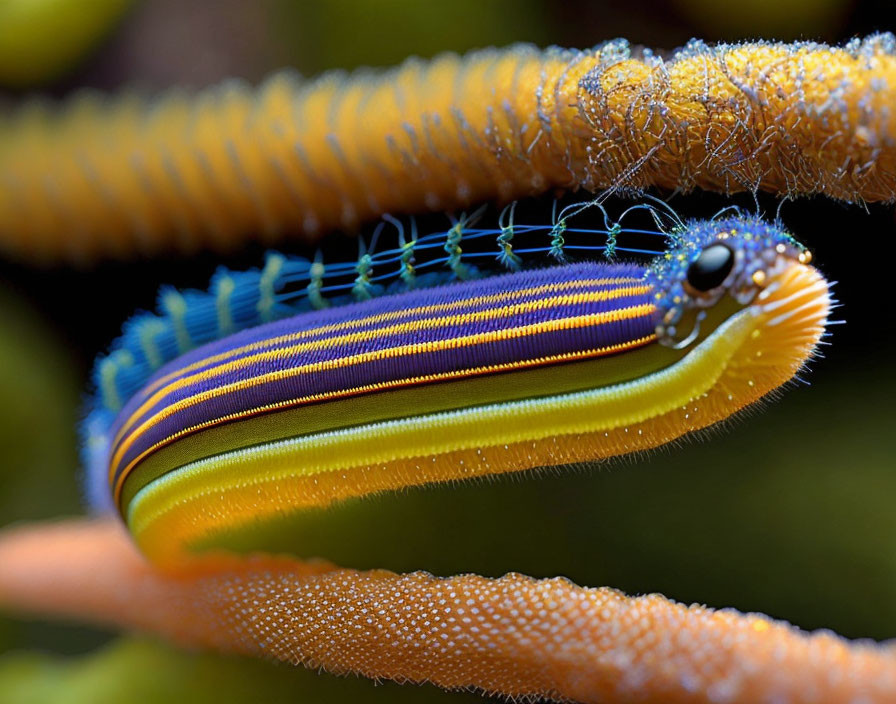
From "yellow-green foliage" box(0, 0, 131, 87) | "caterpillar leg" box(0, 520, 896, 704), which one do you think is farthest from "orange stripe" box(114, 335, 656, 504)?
"yellow-green foliage" box(0, 0, 131, 87)

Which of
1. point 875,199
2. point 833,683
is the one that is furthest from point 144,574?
point 875,199

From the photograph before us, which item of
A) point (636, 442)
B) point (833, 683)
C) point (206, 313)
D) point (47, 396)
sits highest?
point (47, 396)

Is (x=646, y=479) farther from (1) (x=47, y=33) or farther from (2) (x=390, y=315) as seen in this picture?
(1) (x=47, y=33)

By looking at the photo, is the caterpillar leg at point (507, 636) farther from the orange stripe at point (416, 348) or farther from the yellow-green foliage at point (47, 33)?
the yellow-green foliage at point (47, 33)

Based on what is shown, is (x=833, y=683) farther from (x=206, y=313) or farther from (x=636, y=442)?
(x=206, y=313)

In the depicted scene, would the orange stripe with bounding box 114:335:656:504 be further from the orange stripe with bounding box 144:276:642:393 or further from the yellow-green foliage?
the yellow-green foliage

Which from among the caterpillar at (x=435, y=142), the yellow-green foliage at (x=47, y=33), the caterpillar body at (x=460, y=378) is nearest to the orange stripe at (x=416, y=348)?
the caterpillar body at (x=460, y=378)

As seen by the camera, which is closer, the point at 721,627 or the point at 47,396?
the point at 721,627
